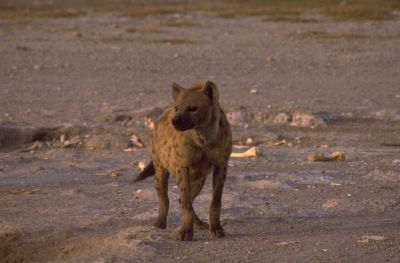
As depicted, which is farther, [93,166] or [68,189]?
[93,166]

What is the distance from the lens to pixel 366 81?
1400cm

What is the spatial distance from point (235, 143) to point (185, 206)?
367cm

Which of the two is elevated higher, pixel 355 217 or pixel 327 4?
pixel 355 217

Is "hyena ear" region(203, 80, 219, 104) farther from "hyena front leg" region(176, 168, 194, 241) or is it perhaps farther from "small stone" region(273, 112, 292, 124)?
"small stone" region(273, 112, 292, 124)

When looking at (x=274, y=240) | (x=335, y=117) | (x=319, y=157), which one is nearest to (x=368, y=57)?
(x=335, y=117)

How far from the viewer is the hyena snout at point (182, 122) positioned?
5719mm

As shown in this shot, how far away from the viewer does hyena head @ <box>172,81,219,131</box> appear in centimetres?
579

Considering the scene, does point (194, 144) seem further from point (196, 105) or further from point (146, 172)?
point (146, 172)

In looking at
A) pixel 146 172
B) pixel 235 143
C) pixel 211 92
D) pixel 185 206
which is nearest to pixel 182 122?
pixel 211 92

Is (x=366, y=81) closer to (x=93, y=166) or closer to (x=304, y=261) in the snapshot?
(x=93, y=166)

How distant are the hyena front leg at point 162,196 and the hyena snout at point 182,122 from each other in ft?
2.29

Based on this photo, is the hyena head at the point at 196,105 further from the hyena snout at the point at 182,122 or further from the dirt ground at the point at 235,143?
the dirt ground at the point at 235,143

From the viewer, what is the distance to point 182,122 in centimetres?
573

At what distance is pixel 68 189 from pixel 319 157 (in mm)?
2132
